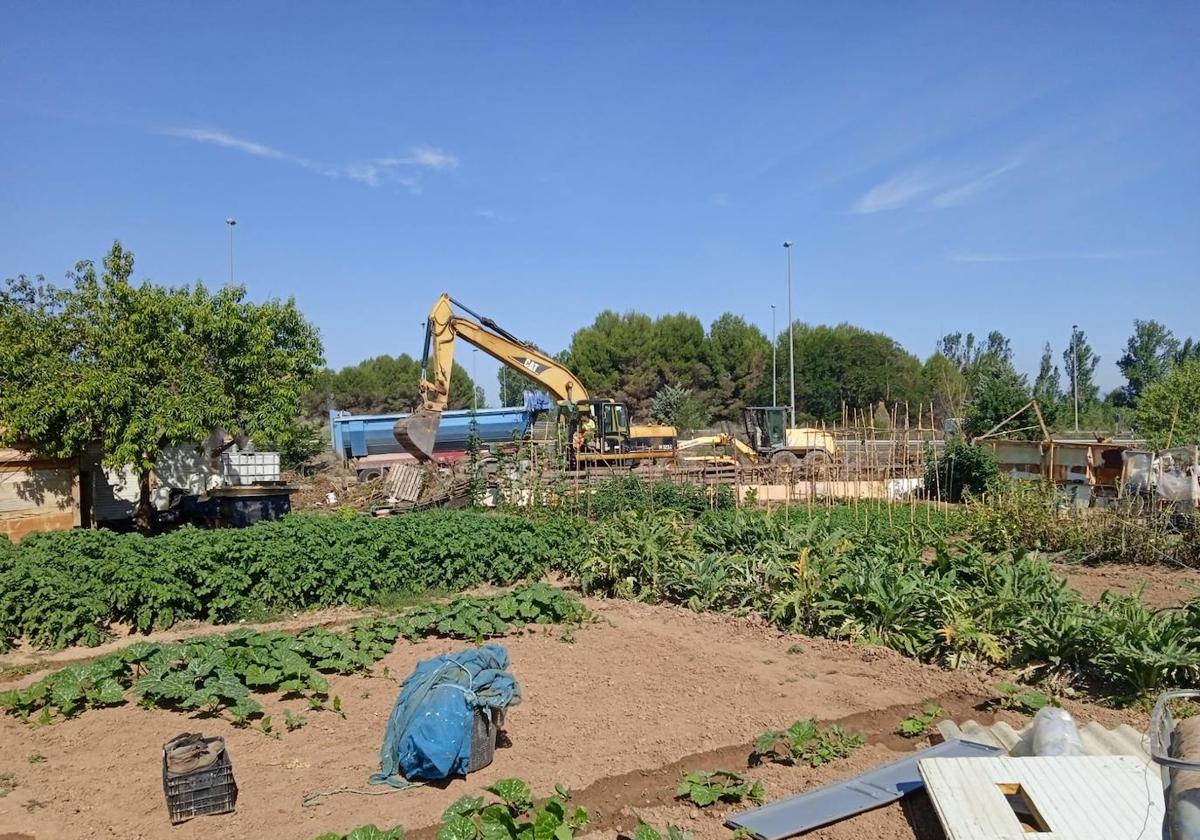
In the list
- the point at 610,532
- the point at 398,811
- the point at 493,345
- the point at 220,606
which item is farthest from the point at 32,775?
the point at 493,345

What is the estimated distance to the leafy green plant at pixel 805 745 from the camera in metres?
5.60

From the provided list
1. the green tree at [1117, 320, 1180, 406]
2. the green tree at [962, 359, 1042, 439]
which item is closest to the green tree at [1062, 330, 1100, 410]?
the green tree at [1117, 320, 1180, 406]

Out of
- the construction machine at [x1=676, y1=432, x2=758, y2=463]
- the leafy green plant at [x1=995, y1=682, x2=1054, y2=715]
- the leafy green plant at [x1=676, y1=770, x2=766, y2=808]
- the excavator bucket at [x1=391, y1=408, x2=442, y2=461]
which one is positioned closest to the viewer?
the leafy green plant at [x1=676, y1=770, x2=766, y2=808]

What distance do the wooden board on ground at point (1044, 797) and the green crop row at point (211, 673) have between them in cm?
→ 461

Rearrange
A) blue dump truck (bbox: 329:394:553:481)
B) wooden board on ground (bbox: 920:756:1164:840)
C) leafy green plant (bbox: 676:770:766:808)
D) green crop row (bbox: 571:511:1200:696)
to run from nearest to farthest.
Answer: wooden board on ground (bbox: 920:756:1164:840)
leafy green plant (bbox: 676:770:766:808)
green crop row (bbox: 571:511:1200:696)
blue dump truck (bbox: 329:394:553:481)

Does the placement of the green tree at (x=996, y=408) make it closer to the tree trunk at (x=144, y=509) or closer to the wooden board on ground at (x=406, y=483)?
the wooden board on ground at (x=406, y=483)

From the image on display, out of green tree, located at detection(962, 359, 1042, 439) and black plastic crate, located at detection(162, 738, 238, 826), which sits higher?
green tree, located at detection(962, 359, 1042, 439)

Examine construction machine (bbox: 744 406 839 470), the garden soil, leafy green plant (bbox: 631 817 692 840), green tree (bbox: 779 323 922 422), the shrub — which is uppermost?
green tree (bbox: 779 323 922 422)

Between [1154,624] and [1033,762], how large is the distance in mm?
3588

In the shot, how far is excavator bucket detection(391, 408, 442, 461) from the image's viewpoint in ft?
58.6

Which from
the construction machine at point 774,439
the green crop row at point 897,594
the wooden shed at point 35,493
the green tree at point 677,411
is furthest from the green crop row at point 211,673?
the green tree at point 677,411

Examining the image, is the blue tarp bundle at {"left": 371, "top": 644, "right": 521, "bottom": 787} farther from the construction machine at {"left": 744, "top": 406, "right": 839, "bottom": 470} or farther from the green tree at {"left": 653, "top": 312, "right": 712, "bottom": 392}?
the green tree at {"left": 653, "top": 312, "right": 712, "bottom": 392}

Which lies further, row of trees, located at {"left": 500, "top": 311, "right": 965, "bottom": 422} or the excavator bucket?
row of trees, located at {"left": 500, "top": 311, "right": 965, "bottom": 422}

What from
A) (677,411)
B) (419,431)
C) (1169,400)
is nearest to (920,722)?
(419,431)
